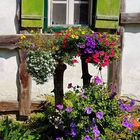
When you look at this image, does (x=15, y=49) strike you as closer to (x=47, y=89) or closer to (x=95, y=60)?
(x=47, y=89)

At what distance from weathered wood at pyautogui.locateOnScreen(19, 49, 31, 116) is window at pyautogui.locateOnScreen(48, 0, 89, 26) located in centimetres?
87

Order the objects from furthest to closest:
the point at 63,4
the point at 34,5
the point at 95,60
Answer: the point at 63,4 < the point at 34,5 < the point at 95,60

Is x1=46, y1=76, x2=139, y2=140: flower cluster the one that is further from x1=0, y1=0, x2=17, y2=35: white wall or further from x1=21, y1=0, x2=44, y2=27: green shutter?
x1=0, y1=0, x2=17, y2=35: white wall

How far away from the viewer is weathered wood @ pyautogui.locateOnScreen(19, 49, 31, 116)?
733 cm

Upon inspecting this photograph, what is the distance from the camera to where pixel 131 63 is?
7.61 metres

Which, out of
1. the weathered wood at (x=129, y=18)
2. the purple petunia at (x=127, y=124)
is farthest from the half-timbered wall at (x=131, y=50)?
the purple petunia at (x=127, y=124)

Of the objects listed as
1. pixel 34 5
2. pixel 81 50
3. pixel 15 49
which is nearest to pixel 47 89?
pixel 15 49

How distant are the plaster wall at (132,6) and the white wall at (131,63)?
0.27 metres

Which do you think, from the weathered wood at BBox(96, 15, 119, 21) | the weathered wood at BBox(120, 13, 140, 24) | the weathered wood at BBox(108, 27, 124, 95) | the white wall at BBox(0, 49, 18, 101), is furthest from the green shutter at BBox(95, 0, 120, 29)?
the white wall at BBox(0, 49, 18, 101)

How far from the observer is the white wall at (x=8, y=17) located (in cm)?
723

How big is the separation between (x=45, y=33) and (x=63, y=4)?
0.67m

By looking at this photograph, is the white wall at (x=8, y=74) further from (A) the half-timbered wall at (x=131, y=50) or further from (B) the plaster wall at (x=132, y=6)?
(B) the plaster wall at (x=132, y=6)

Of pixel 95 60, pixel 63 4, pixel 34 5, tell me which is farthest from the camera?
pixel 63 4

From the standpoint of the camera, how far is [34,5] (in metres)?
7.11
